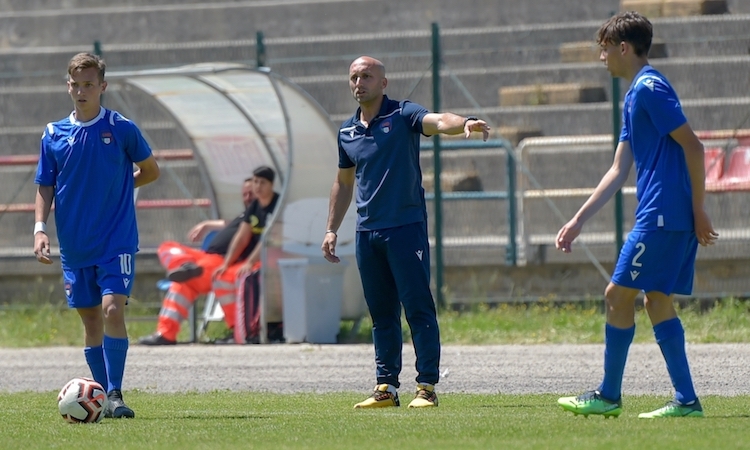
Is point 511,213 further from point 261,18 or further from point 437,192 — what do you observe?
point 261,18

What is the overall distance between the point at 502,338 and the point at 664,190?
6965mm

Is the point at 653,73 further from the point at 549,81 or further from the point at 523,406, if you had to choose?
the point at 549,81

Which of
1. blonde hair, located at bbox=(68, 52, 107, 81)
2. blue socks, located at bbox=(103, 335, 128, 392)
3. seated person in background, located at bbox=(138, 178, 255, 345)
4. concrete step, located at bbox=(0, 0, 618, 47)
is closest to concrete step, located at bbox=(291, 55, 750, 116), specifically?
concrete step, located at bbox=(0, 0, 618, 47)

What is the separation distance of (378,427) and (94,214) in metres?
2.28

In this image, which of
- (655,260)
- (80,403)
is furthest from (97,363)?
(655,260)

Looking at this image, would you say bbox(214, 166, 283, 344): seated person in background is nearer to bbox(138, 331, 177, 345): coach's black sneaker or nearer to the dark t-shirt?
the dark t-shirt

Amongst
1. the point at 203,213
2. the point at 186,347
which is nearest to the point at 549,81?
the point at 203,213

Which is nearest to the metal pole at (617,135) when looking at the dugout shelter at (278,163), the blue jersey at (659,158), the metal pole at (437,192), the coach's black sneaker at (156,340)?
the metal pole at (437,192)

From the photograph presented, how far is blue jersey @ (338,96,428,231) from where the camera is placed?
8328 mm

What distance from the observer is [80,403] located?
7.54 m

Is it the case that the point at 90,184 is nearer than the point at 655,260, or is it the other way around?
the point at 655,260

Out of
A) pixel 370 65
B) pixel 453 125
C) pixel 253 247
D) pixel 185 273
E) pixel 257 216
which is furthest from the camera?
pixel 253 247

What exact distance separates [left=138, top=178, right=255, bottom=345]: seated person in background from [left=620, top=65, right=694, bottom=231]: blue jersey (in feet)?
25.7

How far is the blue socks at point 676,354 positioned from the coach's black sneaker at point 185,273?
7.85m
